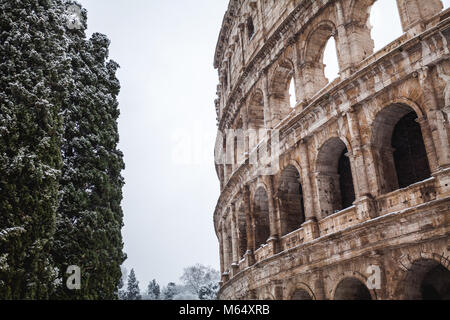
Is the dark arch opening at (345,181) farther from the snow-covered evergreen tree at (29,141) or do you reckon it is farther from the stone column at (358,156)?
the snow-covered evergreen tree at (29,141)

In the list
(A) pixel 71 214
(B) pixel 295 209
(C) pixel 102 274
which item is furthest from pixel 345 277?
(A) pixel 71 214

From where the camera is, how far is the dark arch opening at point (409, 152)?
12117mm

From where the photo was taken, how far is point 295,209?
15.6 metres

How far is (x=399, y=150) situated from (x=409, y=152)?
320 millimetres

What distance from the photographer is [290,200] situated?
51.5ft

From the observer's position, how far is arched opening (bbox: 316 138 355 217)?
44.7ft

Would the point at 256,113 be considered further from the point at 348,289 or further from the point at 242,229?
the point at 348,289

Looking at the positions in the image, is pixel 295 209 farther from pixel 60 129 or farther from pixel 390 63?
pixel 60 129

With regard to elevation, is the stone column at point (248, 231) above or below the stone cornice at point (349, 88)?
below

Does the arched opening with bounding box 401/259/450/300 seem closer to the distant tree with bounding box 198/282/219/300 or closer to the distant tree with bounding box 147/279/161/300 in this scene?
the distant tree with bounding box 198/282/219/300

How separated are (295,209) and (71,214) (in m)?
7.01

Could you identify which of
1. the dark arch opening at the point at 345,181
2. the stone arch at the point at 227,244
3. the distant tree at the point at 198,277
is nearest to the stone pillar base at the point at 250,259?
the stone arch at the point at 227,244

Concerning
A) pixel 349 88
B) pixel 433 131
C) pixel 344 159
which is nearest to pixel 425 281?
pixel 433 131

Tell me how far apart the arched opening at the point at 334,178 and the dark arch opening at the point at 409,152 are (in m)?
1.53
